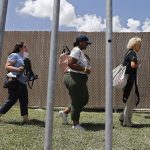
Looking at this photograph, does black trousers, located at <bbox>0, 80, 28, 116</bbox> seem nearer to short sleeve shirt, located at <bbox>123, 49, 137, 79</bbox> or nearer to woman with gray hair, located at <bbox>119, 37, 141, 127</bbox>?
woman with gray hair, located at <bbox>119, 37, 141, 127</bbox>

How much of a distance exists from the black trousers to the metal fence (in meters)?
3.84

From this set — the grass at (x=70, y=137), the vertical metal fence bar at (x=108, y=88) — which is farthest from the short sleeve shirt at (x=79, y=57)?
the vertical metal fence bar at (x=108, y=88)

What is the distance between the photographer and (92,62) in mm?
12500

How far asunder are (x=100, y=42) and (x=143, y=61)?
1.30 metres

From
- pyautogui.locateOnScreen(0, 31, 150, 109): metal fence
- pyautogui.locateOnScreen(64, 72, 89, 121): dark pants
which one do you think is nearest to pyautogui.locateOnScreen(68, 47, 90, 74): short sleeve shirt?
pyautogui.locateOnScreen(64, 72, 89, 121): dark pants

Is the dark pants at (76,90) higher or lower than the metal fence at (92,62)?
lower

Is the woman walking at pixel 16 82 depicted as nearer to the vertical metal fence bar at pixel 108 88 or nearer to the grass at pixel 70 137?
the grass at pixel 70 137

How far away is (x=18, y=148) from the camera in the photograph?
617cm

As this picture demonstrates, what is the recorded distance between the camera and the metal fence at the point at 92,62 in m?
12.4

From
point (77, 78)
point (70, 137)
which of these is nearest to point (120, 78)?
point (77, 78)

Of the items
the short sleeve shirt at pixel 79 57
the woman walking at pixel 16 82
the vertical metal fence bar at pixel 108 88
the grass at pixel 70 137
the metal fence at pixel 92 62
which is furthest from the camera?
the metal fence at pixel 92 62

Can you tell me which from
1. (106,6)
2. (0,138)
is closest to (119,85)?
(0,138)

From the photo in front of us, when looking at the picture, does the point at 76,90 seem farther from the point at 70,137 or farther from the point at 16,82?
the point at 16,82

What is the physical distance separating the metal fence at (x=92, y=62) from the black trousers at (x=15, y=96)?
3841 mm
